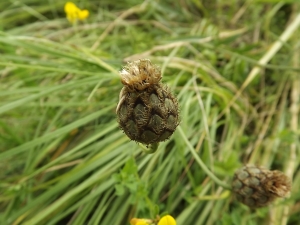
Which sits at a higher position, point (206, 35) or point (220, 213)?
point (206, 35)

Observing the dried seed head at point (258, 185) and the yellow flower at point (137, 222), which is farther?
the dried seed head at point (258, 185)

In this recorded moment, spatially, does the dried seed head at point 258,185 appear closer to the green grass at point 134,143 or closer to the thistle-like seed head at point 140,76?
the green grass at point 134,143

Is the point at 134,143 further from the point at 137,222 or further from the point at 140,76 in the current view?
the point at 140,76

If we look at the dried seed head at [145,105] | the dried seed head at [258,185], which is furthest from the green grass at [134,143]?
the dried seed head at [145,105]

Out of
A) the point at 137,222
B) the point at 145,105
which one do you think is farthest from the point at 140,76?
the point at 137,222

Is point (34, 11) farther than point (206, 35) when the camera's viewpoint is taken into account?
Yes

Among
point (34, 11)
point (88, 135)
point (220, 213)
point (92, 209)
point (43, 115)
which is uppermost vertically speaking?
point (34, 11)

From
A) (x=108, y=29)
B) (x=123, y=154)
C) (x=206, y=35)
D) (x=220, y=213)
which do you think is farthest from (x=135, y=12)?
(x=220, y=213)

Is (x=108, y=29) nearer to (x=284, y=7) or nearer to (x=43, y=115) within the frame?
(x=43, y=115)
